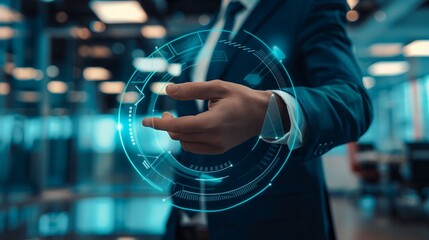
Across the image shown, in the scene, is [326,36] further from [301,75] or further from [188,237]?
[188,237]

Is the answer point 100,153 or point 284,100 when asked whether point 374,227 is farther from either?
point 284,100

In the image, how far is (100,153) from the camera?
13.8ft

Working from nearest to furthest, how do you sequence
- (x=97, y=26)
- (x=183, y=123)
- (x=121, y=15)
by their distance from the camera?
(x=183, y=123)
(x=97, y=26)
(x=121, y=15)

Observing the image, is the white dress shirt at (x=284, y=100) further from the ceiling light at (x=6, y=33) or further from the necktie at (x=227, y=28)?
the ceiling light at (x=6, y=33)

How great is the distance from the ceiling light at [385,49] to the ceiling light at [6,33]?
7595 millimetres

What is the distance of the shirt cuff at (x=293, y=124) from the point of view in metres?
0.35

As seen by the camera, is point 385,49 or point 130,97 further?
point 385,49

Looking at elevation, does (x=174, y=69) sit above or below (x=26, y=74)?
below

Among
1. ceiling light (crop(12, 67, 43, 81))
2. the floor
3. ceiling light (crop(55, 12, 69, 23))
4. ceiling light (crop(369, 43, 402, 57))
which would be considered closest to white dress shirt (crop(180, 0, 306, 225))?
the floor

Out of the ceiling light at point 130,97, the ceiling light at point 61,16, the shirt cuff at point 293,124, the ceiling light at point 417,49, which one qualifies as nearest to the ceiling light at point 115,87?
the ceiling light at point 130,97

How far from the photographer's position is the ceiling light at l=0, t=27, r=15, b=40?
634cm

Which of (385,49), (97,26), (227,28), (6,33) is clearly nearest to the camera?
(227,28)

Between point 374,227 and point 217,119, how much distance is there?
5.25m

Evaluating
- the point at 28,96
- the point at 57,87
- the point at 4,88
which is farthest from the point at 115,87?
the point at 57,87
